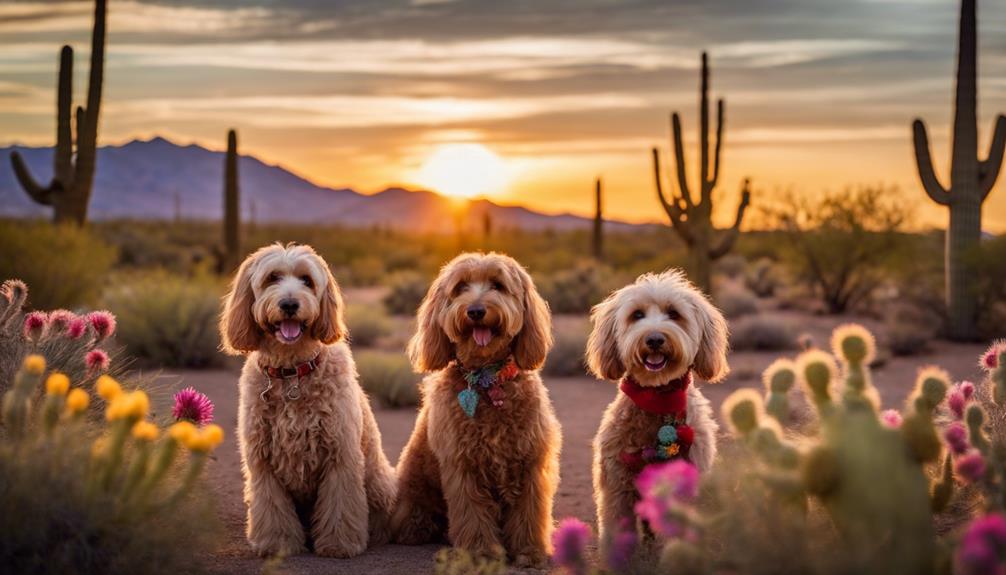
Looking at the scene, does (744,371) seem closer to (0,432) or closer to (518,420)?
(518,420)

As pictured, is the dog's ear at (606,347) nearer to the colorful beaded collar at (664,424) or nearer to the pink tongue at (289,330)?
the colorful beaded collar at (664,424)

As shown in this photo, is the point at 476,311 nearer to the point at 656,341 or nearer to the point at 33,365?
the point at 656,341

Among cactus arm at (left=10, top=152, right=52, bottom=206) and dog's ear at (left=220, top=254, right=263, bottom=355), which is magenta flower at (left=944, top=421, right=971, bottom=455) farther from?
cactus arm at (left=10, top=152, right=52, bottom=206)

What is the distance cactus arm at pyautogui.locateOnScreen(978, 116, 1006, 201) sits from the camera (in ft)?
74.3

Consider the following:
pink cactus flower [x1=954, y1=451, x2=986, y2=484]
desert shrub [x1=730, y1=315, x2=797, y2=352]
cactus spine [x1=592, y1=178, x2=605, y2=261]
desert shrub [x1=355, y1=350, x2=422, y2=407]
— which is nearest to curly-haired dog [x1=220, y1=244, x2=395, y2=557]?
pink cactus flower [x1=954, y1=451, x2=986, y2=484]

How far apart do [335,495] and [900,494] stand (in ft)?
14.0

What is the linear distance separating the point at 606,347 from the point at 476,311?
2.81 feet

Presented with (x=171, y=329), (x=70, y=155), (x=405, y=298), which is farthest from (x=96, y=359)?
(x=405, y=298)

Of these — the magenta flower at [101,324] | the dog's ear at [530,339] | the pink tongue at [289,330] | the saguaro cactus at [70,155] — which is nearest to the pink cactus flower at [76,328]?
the magenta flower at [101,324]

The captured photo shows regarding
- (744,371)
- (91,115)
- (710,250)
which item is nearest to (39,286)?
(91,115)

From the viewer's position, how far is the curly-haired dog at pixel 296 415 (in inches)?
299

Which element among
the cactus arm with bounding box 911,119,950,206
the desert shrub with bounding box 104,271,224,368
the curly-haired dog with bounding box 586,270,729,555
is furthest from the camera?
the cactus arm with bounding box 911,119,950,206

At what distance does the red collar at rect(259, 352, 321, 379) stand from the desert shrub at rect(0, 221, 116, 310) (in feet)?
38.1

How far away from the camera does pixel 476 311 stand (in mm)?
7281
